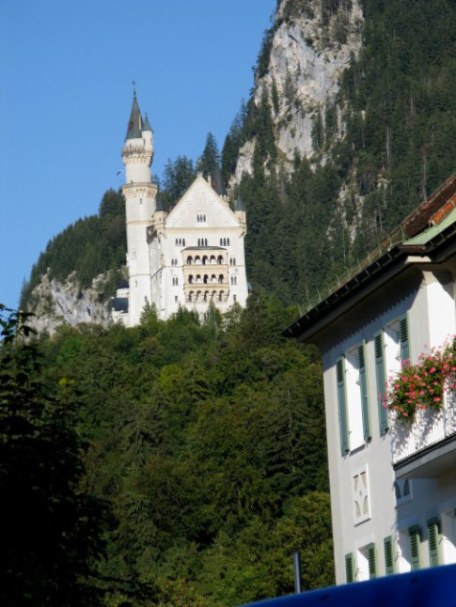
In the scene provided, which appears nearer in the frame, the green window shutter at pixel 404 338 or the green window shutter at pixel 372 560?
the green window shutter at pixel 404 338

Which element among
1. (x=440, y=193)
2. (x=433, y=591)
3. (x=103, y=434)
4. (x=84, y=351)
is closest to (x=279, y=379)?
(x=103, y=434)

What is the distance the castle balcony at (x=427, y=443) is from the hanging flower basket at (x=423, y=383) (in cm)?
8

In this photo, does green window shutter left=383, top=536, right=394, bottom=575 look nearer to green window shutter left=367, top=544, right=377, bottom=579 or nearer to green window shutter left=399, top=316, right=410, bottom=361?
green window shutter left=367, top=544, right=377, bottom=579

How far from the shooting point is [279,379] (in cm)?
15500

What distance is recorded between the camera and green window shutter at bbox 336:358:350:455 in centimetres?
2938

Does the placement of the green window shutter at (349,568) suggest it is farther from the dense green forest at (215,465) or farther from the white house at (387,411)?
the dense green forest at (215,465)

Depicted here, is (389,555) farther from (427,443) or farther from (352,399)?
(427,443)

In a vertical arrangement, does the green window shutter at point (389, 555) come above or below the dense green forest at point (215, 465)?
below

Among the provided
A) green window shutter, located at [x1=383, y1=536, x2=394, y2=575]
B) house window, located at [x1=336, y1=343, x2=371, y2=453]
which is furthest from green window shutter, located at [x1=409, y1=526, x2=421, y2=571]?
house window, located at [x1=336, y1=343, x2=371, y2=453]

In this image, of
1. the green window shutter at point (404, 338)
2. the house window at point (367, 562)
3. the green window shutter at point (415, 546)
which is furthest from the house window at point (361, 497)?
the green window shutter at point (404, 338)

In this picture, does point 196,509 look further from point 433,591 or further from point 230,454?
point 433,591

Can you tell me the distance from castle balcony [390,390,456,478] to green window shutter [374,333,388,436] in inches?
65.9

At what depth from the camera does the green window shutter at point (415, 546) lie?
2600 cm

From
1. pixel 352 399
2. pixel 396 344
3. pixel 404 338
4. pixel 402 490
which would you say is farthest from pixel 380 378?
pixel 352 399
